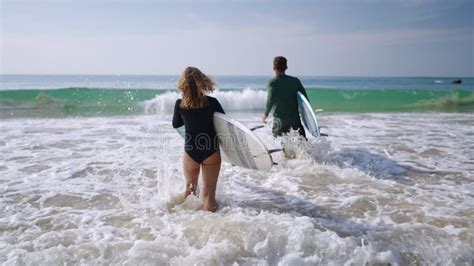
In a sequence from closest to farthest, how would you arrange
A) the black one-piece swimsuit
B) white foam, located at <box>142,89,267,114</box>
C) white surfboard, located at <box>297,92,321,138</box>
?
the black one-piece swimsuit < white surfboard, located at <box>297,92,321,138</box> < white foam, located at <box>142,89,267,114</box>

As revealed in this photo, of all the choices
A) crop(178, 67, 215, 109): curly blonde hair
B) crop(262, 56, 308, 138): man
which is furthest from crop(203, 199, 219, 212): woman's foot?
crop(262, 56, 308, 138): man

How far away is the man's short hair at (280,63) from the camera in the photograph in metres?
5.91

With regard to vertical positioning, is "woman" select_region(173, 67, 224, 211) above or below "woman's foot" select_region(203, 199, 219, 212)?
above

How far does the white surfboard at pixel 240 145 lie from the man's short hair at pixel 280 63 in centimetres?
190

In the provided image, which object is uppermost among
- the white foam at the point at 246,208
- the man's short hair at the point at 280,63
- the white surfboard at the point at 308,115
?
the man's short hair at the point at 280,63

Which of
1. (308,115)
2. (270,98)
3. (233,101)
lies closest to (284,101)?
(270,98)

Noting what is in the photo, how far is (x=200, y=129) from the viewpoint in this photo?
4008 millimetres

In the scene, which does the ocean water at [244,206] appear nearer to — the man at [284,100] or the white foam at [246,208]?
the white foam at [246,208]

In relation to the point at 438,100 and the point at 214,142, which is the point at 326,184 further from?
the point at 438,100

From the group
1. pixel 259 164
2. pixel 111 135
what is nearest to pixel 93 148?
pixel 111 135

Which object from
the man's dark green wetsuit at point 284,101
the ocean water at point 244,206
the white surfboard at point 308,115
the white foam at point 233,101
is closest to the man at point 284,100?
the man's dark green wetsuit at point 284,101

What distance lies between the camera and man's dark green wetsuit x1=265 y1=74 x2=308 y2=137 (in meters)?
6.07

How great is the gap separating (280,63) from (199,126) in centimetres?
244

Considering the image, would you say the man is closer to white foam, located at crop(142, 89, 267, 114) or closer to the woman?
the woman
